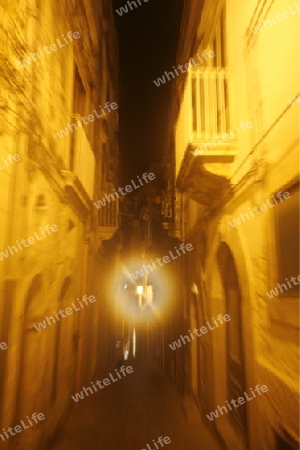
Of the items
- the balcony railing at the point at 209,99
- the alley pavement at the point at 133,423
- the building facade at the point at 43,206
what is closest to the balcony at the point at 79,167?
the building facade at the point at 43,206

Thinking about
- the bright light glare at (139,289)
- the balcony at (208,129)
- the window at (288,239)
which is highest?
the balcony at (208,129)

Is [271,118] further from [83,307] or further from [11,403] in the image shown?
[83,307]

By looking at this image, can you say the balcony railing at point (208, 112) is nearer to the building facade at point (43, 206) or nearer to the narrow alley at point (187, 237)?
the narrow alley at point (187, 237)

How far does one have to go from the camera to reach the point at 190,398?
10.1m

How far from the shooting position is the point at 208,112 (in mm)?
5980

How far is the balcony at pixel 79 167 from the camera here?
6.83 meters

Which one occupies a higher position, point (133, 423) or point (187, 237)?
point (187, 237)

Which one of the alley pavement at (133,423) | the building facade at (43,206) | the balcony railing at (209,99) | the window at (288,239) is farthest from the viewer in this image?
the alley pavement at (133,423)

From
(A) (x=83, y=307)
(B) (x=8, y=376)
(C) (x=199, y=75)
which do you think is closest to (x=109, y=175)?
(A) (x=83, y=307)

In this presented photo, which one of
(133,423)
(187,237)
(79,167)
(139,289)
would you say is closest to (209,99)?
(79,167)

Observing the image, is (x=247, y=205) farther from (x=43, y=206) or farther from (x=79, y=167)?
(x=79, y=167)

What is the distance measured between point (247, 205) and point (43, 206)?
141 inches

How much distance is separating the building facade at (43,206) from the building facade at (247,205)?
2.71 metres

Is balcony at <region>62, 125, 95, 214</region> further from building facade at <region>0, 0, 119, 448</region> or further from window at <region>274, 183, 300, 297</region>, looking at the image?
window at <region>274, 183, 300, 297</region>
